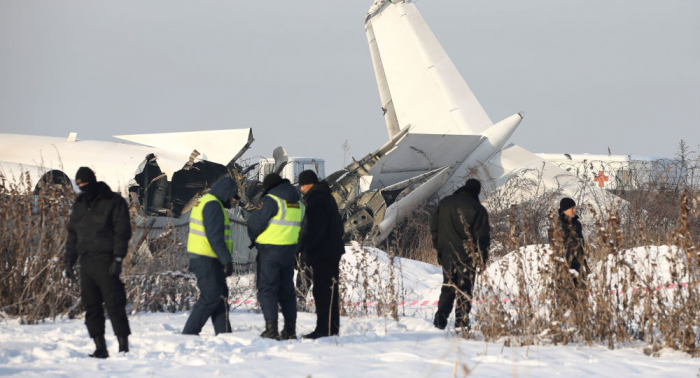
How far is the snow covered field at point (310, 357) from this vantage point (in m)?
4.65

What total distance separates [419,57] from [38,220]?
16.5m

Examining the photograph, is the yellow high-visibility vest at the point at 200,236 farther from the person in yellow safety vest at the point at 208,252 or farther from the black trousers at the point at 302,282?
the black trousers at the point at 302,282

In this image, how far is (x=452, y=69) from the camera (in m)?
21.9

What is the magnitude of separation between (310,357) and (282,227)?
135 centimetres

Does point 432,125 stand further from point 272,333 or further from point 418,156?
point 272,333

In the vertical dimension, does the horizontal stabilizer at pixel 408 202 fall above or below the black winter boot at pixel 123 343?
above

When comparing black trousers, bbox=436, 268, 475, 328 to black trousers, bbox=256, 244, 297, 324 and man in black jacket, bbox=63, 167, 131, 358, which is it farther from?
man in black jacket, bbox=63, 167, 131, 358

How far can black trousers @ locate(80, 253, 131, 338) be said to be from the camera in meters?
5.32

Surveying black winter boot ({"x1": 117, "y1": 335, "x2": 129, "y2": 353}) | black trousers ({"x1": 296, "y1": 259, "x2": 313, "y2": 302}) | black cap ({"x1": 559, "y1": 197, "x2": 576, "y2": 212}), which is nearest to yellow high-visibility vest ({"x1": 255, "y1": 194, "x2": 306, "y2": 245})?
black winter boot ({"x1": 117, "y1": 335, "x2": 129, "y2": 353})

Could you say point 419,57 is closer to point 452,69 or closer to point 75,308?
point 452,69

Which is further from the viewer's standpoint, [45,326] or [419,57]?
[419,57]

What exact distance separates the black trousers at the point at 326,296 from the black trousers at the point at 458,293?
3.49 feet

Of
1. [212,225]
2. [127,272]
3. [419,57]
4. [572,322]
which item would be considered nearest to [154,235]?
[127,272]

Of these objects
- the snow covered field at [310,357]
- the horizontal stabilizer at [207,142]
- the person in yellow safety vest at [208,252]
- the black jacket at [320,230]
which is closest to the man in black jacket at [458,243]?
the snow covered field at [310,357]
